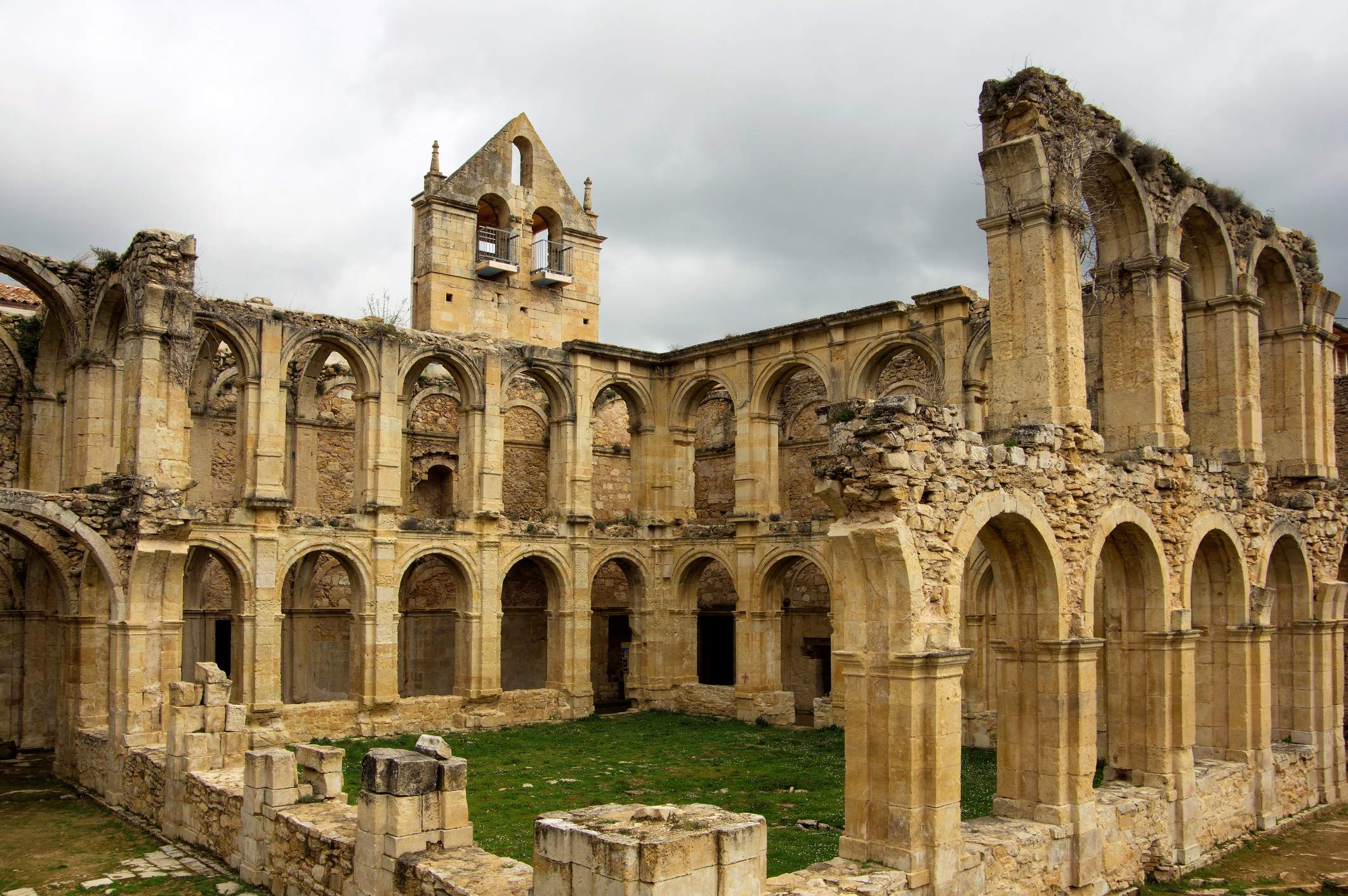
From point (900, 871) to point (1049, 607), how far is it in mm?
3769

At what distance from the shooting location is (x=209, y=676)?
594 inches

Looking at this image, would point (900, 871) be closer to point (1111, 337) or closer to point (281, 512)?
point (1111, 337)

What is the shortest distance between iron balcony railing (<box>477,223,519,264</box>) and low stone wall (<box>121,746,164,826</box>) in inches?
680

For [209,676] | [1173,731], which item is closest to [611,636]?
[209,676]

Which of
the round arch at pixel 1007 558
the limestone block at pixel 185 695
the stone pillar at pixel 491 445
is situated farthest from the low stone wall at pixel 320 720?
the round arch at pixel 1007 558

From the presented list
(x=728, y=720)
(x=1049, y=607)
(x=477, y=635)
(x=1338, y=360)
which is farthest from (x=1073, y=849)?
(x=1338, y=360)

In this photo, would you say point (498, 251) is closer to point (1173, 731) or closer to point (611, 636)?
point (611, 636)

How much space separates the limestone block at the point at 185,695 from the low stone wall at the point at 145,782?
887 mm

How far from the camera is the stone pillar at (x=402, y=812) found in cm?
1015

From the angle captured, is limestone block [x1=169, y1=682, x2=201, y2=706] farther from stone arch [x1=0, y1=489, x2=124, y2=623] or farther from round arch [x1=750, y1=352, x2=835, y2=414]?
round arch [x1=750, y1=352, x2=835, y2=414]

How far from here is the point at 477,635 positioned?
23.4 metres

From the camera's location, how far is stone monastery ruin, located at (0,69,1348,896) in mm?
10609

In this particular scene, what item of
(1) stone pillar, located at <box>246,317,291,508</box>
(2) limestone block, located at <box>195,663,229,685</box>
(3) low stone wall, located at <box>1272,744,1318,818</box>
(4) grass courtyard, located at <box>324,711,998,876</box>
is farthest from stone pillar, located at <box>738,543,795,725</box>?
(2) limestone block, located at <box>195,663,229,685</box>

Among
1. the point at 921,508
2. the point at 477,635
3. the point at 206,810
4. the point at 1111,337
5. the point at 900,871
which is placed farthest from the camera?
the point at 477,635
